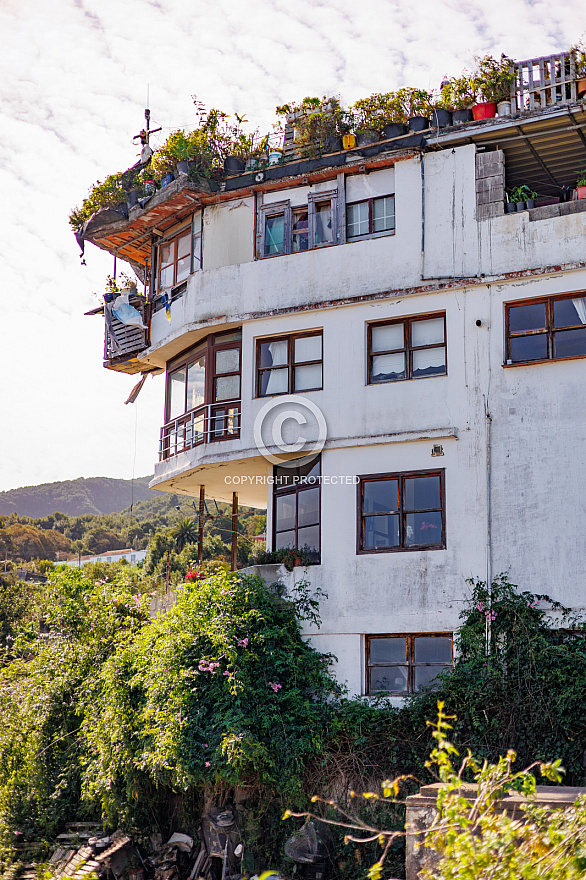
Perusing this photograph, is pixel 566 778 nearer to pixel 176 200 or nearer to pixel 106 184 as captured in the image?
pixel 176 200

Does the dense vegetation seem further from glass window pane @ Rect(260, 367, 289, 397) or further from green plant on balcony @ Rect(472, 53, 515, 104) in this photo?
green plant on balcony @ Rect(472, 53, 515, 104)

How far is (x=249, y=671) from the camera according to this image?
17531mm

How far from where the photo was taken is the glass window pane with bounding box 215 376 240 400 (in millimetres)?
21078

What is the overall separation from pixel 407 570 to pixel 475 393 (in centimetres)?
363

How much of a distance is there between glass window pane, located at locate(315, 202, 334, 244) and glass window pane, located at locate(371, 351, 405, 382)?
2.97 metres

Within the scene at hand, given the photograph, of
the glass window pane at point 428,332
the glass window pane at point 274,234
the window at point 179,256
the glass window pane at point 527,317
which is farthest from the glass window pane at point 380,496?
the window at point 179,256

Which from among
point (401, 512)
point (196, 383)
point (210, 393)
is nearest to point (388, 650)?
point (401, 512)

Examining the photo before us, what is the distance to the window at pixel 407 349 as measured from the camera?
62.5 feet

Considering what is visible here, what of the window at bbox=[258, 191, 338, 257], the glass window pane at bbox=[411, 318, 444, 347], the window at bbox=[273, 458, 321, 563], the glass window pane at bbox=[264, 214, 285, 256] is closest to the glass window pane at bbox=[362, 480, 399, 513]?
the window at bbox=[273, 458, 321, 563]

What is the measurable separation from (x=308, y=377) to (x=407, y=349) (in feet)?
7.34

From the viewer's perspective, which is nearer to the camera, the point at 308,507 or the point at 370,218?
the point at 308,507

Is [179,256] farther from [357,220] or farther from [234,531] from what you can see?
[234,531]

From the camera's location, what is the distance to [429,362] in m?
19.1

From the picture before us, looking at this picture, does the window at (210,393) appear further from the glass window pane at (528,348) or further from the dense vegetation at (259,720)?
the glass window pane at (528,348)
